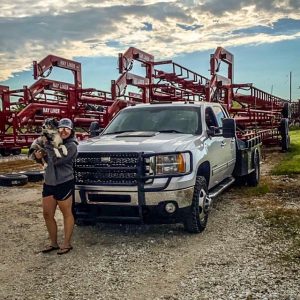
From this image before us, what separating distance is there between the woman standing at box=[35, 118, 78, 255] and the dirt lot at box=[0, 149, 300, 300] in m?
0.28

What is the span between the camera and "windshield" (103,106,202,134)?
696 centimetres

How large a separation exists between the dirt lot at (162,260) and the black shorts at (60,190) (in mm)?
722

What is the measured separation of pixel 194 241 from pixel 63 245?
5.70 ft

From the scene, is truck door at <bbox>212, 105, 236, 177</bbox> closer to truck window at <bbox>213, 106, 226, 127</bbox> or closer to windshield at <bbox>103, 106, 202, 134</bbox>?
truck window at <bbox>213, 106, 226, 127</bbox>

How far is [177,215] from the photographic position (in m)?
5.73

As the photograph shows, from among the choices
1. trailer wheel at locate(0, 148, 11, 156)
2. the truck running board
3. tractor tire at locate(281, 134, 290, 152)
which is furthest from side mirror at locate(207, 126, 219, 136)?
trailer wheel at locate(0, 148, 11, 156)

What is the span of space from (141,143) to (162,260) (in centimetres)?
161

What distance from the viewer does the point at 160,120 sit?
7152 millimetres

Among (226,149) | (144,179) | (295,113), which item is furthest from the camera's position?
(295,113)

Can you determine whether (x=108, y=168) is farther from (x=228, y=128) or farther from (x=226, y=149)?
(x=226, y=149)

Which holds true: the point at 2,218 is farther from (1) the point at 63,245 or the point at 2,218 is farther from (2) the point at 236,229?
(2) the point at 236,229

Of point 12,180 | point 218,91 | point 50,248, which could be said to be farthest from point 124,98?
point 50,248

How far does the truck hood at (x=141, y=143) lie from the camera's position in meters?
5.69

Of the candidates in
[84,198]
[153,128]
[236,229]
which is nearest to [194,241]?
[236,229]
